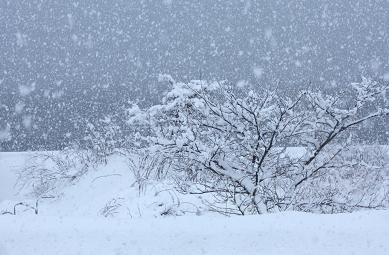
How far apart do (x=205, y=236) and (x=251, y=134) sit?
13.0 ft

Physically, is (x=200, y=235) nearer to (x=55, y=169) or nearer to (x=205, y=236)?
(x=205, y=236)

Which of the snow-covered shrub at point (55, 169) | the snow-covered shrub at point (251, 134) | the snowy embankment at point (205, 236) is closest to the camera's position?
the snowy embankment at point (205, 236)

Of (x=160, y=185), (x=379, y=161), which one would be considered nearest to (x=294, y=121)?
(x=160, y=185)

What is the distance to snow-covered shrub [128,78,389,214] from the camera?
6969mm

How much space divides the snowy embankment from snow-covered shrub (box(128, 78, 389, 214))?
10.5ft

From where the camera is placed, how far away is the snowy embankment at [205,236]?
3.24 meters

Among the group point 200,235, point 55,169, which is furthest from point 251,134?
point 55,169

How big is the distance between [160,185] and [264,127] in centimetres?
189

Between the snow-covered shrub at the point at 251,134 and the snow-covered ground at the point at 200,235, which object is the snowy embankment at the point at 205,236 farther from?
the snow-covered shrub at the point at 251,134

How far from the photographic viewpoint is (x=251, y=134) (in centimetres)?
718

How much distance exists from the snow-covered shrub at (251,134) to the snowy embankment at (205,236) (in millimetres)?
3203

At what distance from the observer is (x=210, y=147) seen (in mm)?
7168

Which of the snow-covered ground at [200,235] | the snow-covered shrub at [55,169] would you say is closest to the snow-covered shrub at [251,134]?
the snow-covered ground at [200,235]

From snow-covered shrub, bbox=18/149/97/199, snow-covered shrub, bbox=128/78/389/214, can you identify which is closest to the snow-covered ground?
snow-covered shrub, bbox=128/78/389/214
